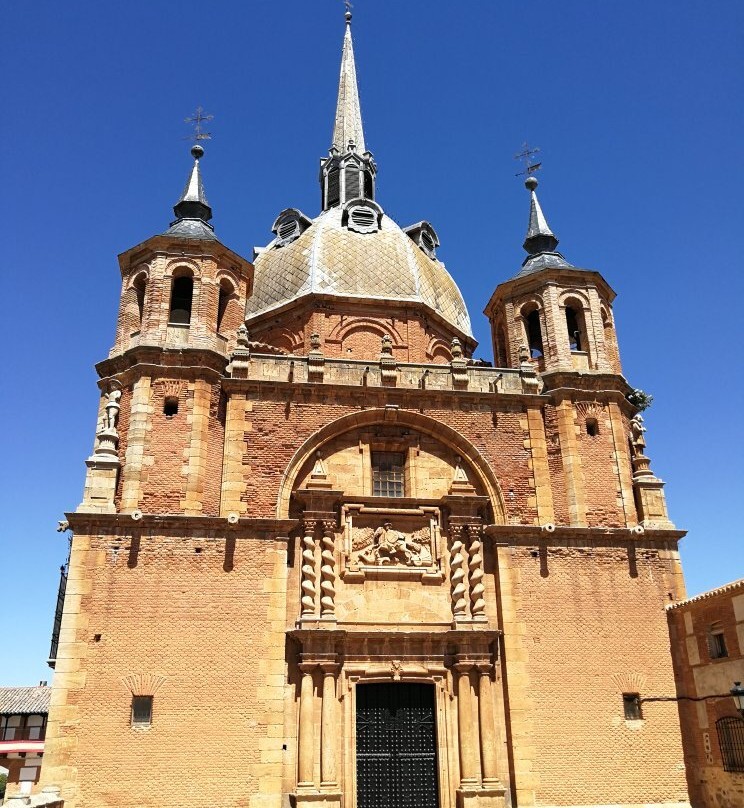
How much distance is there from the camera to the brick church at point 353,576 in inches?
615

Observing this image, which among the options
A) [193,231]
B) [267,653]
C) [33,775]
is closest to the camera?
[267,653]

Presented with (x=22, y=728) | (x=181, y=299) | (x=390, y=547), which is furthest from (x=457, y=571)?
(x=22, y=728)

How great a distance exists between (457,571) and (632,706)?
4947 mm

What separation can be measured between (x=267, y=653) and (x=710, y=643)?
9.92m

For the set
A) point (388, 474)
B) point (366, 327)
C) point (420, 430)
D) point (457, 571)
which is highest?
point (366, 327)

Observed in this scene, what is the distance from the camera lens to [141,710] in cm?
1550

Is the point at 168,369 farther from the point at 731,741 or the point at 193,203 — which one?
the point at 731,741

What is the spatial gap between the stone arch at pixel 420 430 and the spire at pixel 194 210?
6638 mm

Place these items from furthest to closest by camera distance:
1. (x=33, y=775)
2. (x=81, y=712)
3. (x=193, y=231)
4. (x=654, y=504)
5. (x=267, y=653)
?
(x=33, y=775), (x=193, y=231), (x=654, y=504), (x=267, y=653), (x=81, y=712)

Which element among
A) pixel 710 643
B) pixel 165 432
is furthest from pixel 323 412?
pixel 710 643

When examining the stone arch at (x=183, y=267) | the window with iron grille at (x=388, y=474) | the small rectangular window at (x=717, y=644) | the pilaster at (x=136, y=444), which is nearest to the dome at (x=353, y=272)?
the stone arch at (x=183, y=267)

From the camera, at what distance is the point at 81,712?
1520 centimetres

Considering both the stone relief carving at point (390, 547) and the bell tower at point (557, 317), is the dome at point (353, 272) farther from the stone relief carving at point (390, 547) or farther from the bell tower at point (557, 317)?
the stone relief carving at point (390, 547)

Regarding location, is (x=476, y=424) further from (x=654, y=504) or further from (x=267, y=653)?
(x=267, y=653)
